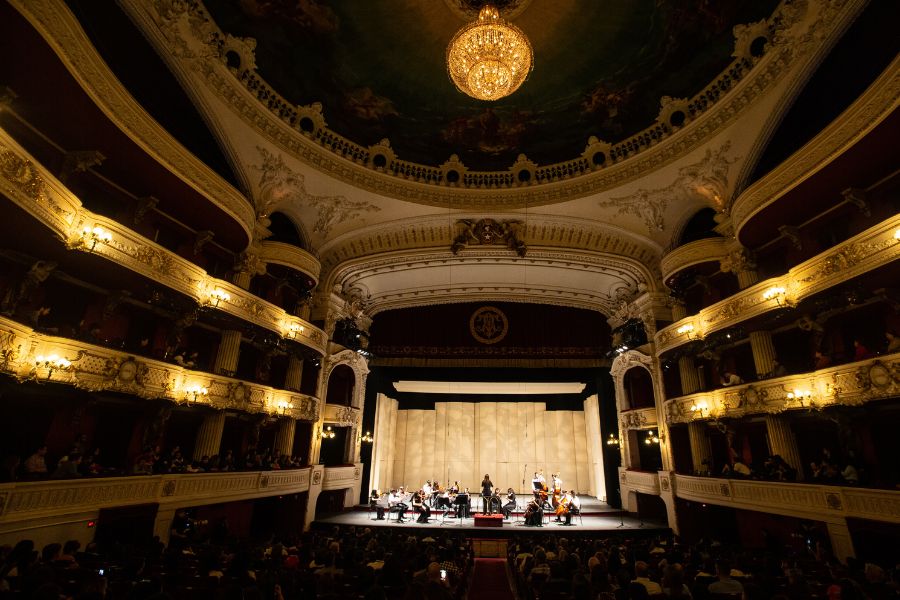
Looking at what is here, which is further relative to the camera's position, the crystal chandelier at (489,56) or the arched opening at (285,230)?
the arched opening at (285,230)

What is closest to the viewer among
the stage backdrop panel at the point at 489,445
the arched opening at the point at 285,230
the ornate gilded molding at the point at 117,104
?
the ornate gilded molding at the point at 117,104

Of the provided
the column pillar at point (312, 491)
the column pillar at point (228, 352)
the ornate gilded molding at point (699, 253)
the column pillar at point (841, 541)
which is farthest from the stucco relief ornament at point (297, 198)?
the column pillar at point (841, 541)

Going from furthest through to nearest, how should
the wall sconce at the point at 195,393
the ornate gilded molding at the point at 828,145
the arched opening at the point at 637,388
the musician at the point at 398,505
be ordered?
the arched opening at the point at 637,388
the musician at the point at 398,505
the wall sconce at the point at 195,393
the ornate gilded molding at the point at 828,145

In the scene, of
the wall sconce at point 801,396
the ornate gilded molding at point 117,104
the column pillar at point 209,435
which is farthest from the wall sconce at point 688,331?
the column pillar at point 209,435

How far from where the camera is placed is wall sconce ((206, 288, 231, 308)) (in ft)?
39.0

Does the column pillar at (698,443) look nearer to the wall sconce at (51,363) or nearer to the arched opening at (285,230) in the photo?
the arched opening at (285,230)

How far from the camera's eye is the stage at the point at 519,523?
45.2 feet

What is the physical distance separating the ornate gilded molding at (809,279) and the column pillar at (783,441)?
9.07 ft

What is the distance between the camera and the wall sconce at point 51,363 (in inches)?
328

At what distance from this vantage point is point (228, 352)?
13.7 m

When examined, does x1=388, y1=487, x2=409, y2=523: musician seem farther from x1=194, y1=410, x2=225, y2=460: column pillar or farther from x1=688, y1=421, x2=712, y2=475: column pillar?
x1=688, y1=421, x2=712, y2=475: column pillar

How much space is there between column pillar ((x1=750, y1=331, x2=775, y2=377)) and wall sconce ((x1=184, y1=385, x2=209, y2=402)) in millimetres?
15092

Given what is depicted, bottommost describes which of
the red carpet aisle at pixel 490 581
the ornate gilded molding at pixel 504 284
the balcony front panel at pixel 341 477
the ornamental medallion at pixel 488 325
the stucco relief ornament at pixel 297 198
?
the red carpet aisle at pixel 490 581

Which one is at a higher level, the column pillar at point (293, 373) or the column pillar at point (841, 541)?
the column pillar at point (293, 373)
